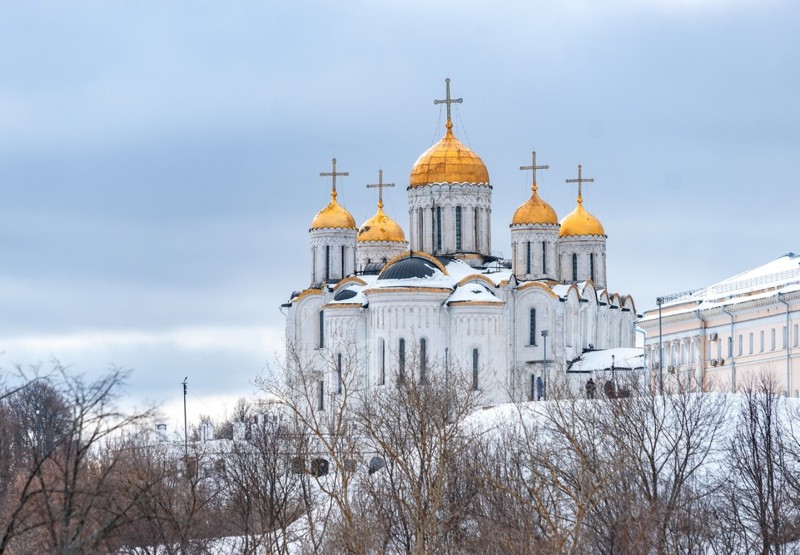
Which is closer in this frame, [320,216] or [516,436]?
[516,436]

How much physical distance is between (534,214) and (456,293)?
669 centimetres

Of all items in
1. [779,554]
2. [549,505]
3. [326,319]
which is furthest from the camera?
[326,319]

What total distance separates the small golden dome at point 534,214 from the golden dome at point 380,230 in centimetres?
692

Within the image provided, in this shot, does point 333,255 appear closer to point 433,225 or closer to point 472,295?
point 433,225

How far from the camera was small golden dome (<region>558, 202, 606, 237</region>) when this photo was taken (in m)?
87.2

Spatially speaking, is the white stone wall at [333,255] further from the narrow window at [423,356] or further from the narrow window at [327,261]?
the narrow window at [423,356]

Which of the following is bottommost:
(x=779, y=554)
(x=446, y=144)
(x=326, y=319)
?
(x=779, y=554)

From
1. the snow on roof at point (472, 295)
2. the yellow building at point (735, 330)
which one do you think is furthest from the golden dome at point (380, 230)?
the yellow building at point (735, 330)

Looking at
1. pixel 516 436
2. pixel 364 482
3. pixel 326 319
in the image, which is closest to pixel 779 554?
pixel 364 482

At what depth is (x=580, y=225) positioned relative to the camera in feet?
286

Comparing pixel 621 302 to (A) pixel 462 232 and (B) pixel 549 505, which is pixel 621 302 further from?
(B) pixel 549 505

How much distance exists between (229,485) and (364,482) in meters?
7.12

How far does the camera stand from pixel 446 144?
8238 cm

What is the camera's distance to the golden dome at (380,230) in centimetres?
8812
